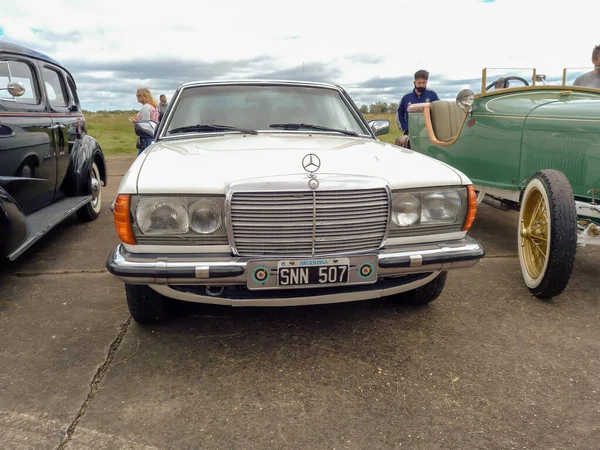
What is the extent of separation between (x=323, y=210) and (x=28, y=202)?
2869 millimetres

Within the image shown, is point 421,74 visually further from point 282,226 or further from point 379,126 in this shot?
point 282,226

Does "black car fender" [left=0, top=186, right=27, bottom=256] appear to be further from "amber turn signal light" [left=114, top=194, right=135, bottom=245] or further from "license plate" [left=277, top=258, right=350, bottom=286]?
"license plate" [left=277, top=258, right=350, bottom=286]

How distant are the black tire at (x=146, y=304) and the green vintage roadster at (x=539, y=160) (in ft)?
7.89

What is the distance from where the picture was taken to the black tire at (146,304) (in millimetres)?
2604

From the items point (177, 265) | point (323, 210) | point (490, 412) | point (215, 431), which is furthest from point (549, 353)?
point (177, 265)

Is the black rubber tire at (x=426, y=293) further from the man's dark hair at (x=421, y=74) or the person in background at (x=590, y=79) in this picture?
the man's dark hair at (x=421, y=74)

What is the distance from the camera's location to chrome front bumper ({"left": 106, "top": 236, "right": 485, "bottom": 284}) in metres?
2.21

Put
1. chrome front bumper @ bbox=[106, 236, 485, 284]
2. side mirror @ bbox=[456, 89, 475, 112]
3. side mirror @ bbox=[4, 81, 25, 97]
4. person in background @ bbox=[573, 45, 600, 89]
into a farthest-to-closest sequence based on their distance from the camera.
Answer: person in background @ bbox=[573, 45, 600, 89]
side mirror @ bbox=[456, 89, 475, 112]
side mirror @ bbox=[4, 81, 25, 97]
chrome front bumper @ bbox=[106, 236, 485, 284]

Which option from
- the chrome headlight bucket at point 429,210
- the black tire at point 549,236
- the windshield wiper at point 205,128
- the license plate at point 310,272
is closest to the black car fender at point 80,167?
the windshield wiper at point 205,128

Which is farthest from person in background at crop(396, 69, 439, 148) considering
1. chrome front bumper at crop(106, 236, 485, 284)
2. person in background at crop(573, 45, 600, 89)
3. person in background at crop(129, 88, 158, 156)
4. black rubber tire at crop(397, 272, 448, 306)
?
chrome front bumper at crop(106, 236, 485, 284)

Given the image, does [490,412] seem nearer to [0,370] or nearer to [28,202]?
[0,370]

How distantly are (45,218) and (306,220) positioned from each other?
282cm

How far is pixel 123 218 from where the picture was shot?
226cm

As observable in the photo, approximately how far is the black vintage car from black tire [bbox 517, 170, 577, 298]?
137 inches
